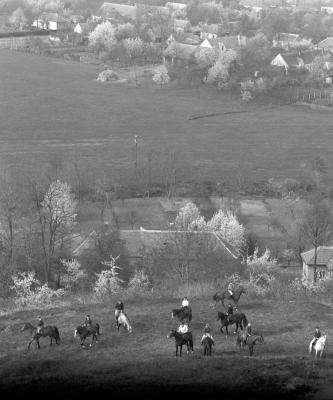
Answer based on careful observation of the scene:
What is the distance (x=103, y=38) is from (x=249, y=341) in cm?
5017

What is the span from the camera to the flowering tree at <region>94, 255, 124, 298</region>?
55.2 feet

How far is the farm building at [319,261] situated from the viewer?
67.0 feet

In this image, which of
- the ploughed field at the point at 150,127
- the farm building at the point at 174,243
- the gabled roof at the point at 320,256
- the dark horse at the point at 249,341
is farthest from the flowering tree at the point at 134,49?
the dark horse at the point at 249,341

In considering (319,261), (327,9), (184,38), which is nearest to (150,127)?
(319,261)

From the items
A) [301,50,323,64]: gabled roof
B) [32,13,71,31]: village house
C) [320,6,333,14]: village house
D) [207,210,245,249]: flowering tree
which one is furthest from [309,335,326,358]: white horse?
[320,6,333,14]: village house

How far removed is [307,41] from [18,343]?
171 ft

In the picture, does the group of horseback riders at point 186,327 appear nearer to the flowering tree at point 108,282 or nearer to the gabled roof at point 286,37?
the flowering tree at point 108,282

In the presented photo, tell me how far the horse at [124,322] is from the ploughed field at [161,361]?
11cm

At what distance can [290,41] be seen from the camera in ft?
207

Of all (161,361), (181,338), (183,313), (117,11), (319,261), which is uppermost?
(117,11)

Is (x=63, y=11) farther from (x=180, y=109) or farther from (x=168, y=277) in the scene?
(x=168, y=277)

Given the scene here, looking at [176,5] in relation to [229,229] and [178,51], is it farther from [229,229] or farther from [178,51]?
[229,229]

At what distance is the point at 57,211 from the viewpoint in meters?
21.4

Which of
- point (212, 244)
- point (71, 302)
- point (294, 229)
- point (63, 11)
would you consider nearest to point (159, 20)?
point (63, 11)
